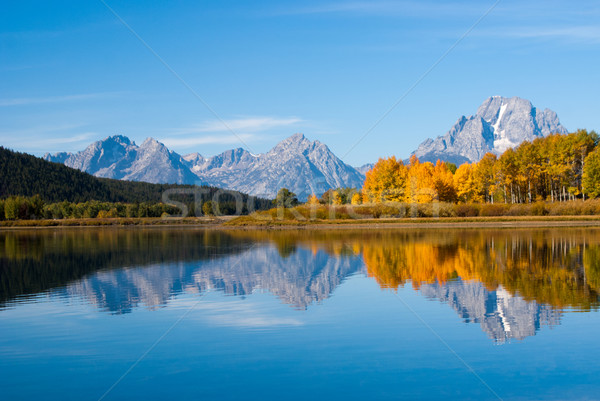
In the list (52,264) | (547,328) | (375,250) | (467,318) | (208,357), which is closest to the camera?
(208,357)

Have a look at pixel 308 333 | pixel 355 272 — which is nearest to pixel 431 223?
pixel 355 272

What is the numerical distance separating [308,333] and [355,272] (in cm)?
1364

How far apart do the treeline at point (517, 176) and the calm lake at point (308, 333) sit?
57.7m

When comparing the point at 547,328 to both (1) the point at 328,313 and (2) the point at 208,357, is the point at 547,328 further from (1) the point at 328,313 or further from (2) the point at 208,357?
(2) the point at 208,357

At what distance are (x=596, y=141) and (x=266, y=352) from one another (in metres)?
92.6

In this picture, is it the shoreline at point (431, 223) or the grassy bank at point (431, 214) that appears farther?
the grassy bank at point (431, 214)

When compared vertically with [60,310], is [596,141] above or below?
above

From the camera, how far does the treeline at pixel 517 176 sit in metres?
84.5

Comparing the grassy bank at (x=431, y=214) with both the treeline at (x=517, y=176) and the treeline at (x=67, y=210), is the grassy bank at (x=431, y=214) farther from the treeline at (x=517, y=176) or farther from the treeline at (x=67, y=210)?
the treeline at (x=67, y=210)

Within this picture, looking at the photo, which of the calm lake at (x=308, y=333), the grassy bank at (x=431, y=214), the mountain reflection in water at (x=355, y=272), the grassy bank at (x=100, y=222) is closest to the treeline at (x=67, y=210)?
the grassy bank at (x=100, y=222)

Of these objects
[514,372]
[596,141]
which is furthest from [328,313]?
[596,141]

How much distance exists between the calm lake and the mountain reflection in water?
0.46 feet

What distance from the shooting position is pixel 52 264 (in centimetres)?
3544

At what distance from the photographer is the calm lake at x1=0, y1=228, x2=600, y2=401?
37.1 ft
